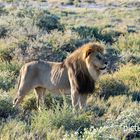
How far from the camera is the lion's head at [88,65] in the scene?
9.22 meters

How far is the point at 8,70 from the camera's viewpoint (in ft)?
40.3

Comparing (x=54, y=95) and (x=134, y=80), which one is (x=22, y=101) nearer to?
(x=54, y=95)

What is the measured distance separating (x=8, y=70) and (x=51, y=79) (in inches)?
112

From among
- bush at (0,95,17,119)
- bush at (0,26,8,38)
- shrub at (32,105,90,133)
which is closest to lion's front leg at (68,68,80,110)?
shrub at (32,105,90,133)

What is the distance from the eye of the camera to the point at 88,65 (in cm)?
928

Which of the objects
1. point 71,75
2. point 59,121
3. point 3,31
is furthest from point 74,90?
point 3,31

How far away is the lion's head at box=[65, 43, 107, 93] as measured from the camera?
30.2ft

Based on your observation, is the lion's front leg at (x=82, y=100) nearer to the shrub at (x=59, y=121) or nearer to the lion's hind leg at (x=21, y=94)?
the shrub at (x=59, y=121)

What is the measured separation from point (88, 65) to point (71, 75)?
46cm

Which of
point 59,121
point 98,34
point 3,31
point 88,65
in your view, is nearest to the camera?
point 59,121

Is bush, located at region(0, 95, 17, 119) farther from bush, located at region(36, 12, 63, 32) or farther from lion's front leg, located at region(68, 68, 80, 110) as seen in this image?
bush, located at region(36, 12, 63, 32)

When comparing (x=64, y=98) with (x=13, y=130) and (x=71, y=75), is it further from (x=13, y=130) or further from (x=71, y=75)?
(x=13, y=130)

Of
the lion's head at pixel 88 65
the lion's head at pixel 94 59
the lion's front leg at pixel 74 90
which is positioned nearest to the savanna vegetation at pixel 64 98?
the lion's front leg at pixel 74 90

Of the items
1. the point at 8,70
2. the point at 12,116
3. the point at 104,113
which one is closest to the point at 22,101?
the point at 12,116
